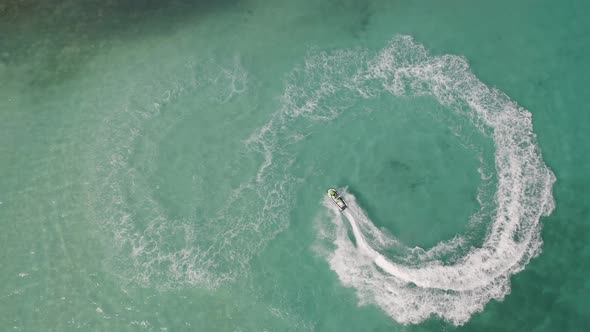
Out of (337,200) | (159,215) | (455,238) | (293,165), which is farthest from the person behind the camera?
(293,165)

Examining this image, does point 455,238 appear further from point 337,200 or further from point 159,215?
point 159,215

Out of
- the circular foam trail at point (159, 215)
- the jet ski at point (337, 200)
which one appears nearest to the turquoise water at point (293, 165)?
the circular foam trail at point (159, 215)

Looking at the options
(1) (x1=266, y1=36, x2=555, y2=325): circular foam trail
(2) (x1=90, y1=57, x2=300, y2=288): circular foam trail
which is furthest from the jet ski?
(2) (x1=90, y1=57, x2=300, y2=288): circular foam trail

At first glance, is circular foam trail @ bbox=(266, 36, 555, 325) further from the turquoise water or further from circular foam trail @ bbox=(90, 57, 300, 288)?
circular foam trail @ bbox=(90, 57, 300, 288)

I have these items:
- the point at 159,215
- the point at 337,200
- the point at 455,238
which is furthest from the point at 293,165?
the point at 455,238

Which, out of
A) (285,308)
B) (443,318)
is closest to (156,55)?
(285,308)

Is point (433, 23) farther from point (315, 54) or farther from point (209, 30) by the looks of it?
point (209, 30)
